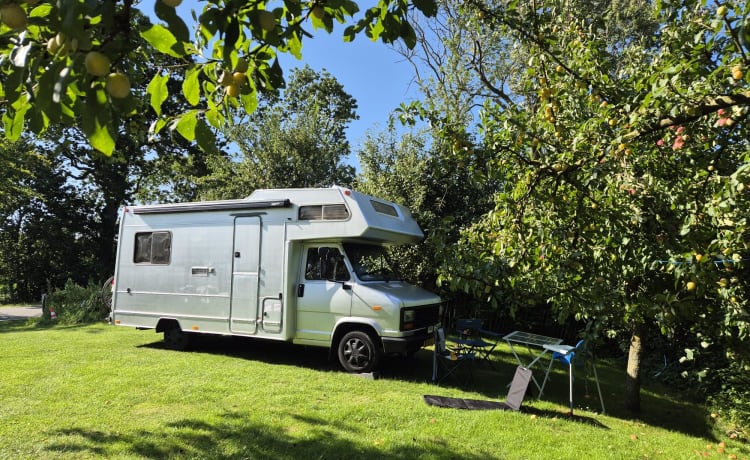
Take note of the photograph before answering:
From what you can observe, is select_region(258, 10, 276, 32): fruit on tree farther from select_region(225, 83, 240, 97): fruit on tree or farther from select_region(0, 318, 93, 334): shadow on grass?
select_region(0, 318, 93, 334): shadow on grass

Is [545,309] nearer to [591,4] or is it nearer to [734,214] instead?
[734,214]

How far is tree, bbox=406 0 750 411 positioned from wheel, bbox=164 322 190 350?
6365 mm

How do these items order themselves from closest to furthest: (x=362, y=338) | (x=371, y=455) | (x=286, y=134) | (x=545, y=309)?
(x=371, y=455) → (x=362, y=338) → (x=545, y=309) → (x=286, y=134)

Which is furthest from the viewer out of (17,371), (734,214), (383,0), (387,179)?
(387,179)

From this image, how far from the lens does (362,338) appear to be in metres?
6.88

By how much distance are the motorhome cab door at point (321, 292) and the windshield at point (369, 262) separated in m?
0.18

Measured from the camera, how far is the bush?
13805 millimetres

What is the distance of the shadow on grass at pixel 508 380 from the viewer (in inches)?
237

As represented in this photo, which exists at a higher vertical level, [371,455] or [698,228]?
[698,228]

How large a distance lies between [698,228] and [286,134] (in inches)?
510

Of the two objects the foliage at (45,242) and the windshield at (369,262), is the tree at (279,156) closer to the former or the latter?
the windshield at (369,262)

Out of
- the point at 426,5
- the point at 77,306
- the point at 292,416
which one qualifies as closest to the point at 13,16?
the point at 426,5

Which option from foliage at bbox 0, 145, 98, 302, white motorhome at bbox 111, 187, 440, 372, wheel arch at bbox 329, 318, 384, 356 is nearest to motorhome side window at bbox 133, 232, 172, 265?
white motorhome at bbox 111, 187, 440, 372

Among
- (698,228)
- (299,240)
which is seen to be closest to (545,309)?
(299,240)
